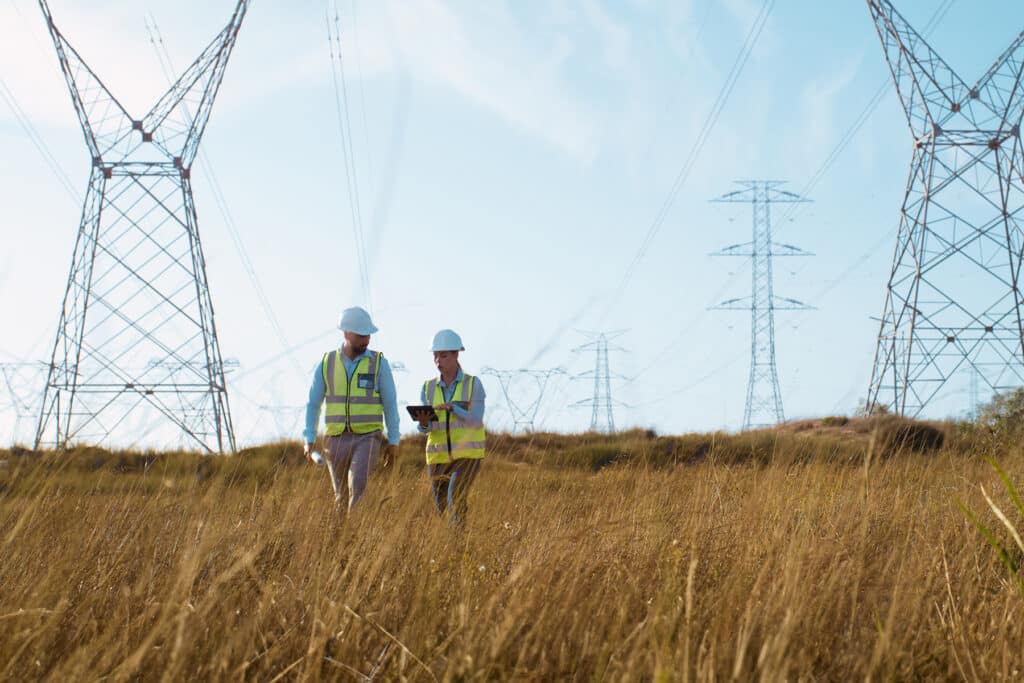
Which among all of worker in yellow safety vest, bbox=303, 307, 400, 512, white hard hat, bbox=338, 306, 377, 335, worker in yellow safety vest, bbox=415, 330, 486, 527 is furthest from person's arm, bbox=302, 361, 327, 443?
worker in yellow safety vest, bbox=415, 330, 486, 527

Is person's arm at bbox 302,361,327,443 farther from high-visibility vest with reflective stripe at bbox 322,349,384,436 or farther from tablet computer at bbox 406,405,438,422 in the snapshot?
tablet computer at bbox 406,405,438,422

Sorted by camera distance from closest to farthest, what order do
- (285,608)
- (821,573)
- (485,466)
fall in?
(285,608) → (821,573) → (485,466)

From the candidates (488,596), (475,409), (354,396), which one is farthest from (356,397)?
(488,596)

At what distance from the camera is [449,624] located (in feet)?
10.8

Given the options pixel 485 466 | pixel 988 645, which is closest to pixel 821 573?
pixel 988 645

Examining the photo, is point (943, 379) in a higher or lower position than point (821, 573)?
higher

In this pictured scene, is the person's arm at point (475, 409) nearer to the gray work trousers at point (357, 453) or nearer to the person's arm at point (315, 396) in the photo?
the gray work trousers at point (357, 453)

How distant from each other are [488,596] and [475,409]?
4010 millimetres

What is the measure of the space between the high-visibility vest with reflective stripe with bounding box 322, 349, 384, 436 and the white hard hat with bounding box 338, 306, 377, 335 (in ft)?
0.63

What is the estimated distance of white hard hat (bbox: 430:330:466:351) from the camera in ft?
26.3

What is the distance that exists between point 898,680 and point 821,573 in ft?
2.28

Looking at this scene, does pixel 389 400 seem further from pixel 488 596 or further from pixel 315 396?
pixel 488 596

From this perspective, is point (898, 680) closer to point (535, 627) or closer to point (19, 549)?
point (535, 627)

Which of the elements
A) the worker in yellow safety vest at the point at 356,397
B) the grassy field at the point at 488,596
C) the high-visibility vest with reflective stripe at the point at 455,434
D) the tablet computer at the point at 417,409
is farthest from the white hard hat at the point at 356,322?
the grassy field at the point at 488,596
